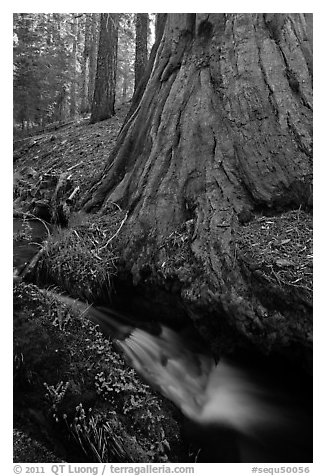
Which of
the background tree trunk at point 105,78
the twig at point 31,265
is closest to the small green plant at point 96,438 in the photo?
the twig at point 31,265

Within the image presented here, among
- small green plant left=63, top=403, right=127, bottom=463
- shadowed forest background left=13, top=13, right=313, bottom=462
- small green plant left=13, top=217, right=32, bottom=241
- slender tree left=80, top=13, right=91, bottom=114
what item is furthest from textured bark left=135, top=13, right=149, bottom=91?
small green plant left=63, top=403, right=127, bottom=463

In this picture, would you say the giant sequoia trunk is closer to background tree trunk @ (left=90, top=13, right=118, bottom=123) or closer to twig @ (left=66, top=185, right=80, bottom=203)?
twig @ (left=66, top=185, right=80, bottom=203)

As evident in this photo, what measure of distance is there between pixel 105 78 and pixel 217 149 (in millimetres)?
2820

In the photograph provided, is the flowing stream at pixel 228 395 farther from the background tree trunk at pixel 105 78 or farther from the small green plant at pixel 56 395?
the background tree trunk at pixel 105 78

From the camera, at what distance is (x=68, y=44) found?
3.39 metres

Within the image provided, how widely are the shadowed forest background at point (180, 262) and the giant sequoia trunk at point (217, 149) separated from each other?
1cm

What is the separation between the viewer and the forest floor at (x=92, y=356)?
1.99m

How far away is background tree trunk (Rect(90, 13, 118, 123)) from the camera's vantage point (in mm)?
4555

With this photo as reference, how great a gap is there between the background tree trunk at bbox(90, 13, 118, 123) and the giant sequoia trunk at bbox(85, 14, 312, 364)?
1.97m

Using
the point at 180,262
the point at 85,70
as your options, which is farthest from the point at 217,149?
the point at 85,70

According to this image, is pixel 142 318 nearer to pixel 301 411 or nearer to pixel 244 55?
pixel 301 411

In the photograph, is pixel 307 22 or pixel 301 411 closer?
pixel 301 411
